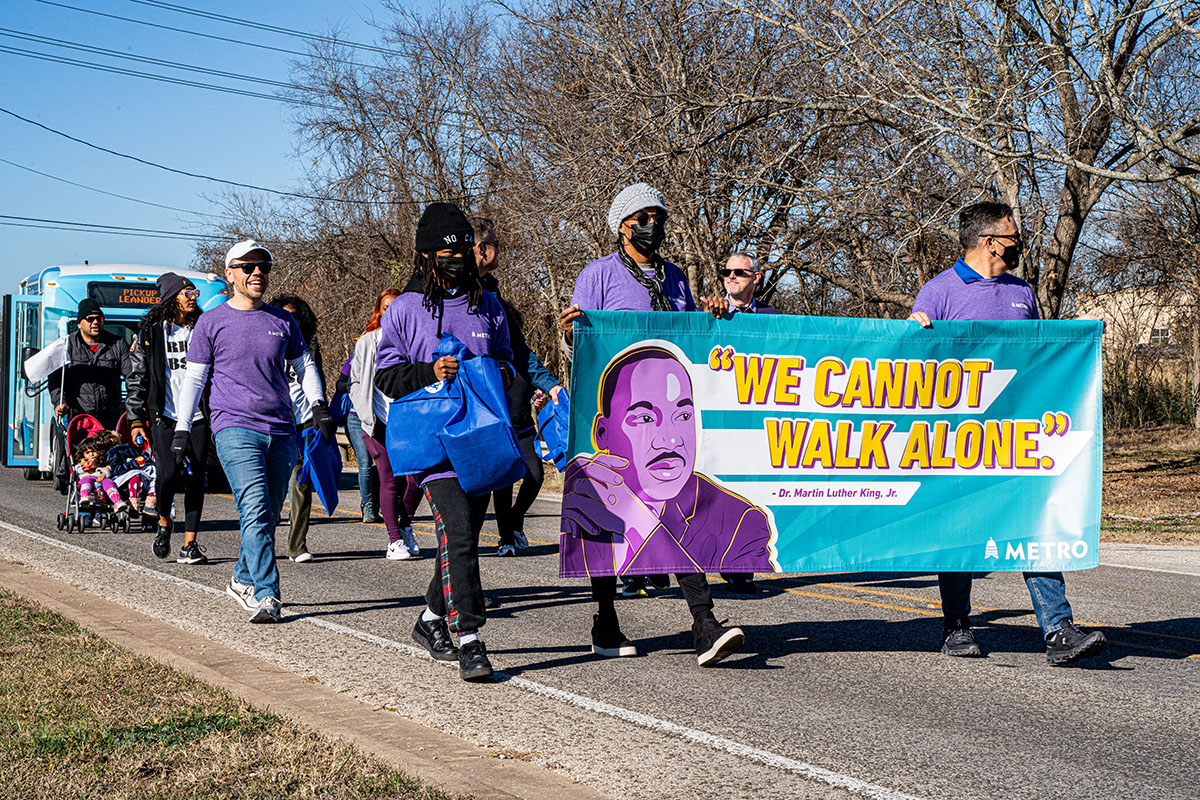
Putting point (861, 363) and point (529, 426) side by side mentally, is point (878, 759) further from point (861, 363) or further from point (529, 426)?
point (529, 426)

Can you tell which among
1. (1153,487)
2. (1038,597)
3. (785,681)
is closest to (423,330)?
(785,681)

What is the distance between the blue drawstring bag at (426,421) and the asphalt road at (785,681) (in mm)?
1044

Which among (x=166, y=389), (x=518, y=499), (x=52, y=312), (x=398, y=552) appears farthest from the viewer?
(x=52, y=312)

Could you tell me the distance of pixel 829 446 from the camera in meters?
6.36

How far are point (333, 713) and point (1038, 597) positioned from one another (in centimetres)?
352

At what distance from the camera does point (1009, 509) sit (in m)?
6.40

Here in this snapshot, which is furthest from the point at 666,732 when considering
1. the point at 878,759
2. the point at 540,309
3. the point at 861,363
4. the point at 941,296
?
the point at 540,309

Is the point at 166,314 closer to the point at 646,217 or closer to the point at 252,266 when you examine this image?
the point at 252,266

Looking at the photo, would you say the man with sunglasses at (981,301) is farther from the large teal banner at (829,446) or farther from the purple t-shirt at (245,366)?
the purple t-shirt at (245,366)

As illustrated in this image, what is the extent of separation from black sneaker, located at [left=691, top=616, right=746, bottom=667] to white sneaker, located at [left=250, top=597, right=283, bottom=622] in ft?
8.60

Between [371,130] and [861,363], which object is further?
[371,130]

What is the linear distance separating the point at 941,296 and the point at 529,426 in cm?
367

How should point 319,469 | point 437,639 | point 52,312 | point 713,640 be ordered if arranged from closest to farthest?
point 713,640 → point 437,639 → point 319,469 → point 52,312

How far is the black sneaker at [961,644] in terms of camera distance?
645cm
